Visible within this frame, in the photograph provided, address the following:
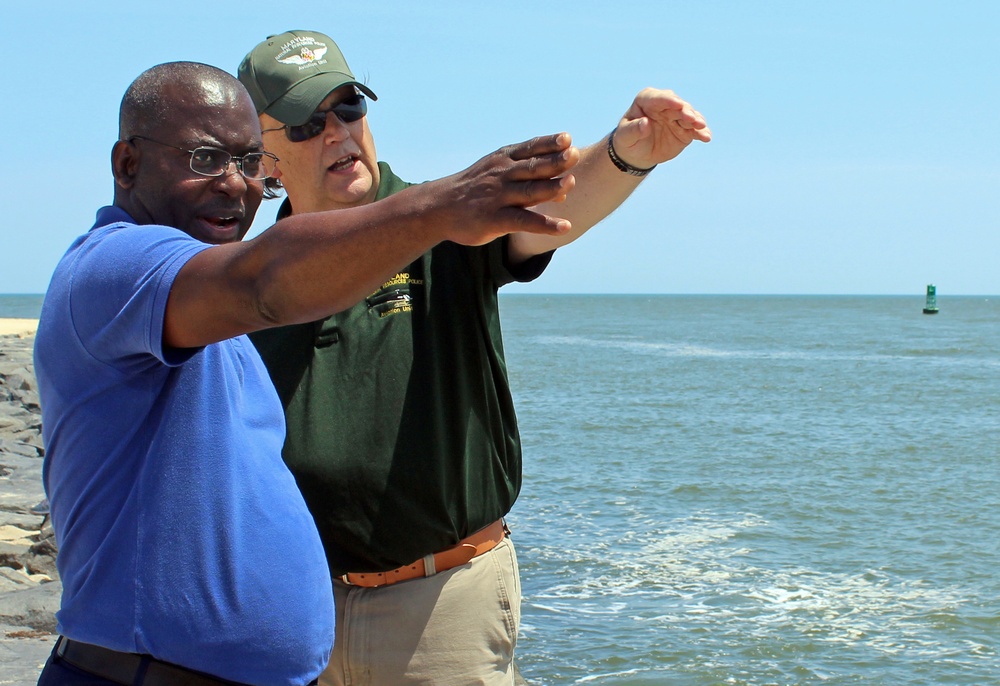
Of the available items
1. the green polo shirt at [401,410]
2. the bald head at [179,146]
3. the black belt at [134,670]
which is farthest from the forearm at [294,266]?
the green polo shirt at [401,410]

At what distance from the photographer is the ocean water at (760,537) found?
803 centimetres

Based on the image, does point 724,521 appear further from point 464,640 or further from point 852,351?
point 852,351

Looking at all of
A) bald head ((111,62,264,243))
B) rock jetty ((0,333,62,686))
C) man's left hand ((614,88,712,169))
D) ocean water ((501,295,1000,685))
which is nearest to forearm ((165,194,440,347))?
bald head ((111,62,264,243))

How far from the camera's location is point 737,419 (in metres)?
21.5

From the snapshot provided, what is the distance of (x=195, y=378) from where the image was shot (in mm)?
1836

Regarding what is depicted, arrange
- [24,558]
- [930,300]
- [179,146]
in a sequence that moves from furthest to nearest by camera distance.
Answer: [930,300] < [24,558] < [179,146]

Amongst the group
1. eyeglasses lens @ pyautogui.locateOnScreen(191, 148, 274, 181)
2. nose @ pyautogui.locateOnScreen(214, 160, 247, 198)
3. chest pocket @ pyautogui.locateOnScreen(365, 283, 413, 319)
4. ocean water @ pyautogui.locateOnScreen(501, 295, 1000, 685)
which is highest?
eyeglasses lens @ pyautogui.locateOnScreen(191, 148, 274, 181)

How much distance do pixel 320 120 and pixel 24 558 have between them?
5.77m

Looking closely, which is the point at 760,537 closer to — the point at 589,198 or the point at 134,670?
the point at 589,198

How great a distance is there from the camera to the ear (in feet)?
6.56

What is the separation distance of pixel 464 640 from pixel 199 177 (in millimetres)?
1445

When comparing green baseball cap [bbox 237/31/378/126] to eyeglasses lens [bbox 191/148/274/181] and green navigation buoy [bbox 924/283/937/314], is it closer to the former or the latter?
eyeglasses lens [bbox 191/148/274/181]

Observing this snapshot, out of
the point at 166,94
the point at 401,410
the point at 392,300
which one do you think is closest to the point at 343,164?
the point at 392,300

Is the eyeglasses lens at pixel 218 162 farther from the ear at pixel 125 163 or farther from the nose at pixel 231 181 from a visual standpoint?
the ear at pixel 125 163
